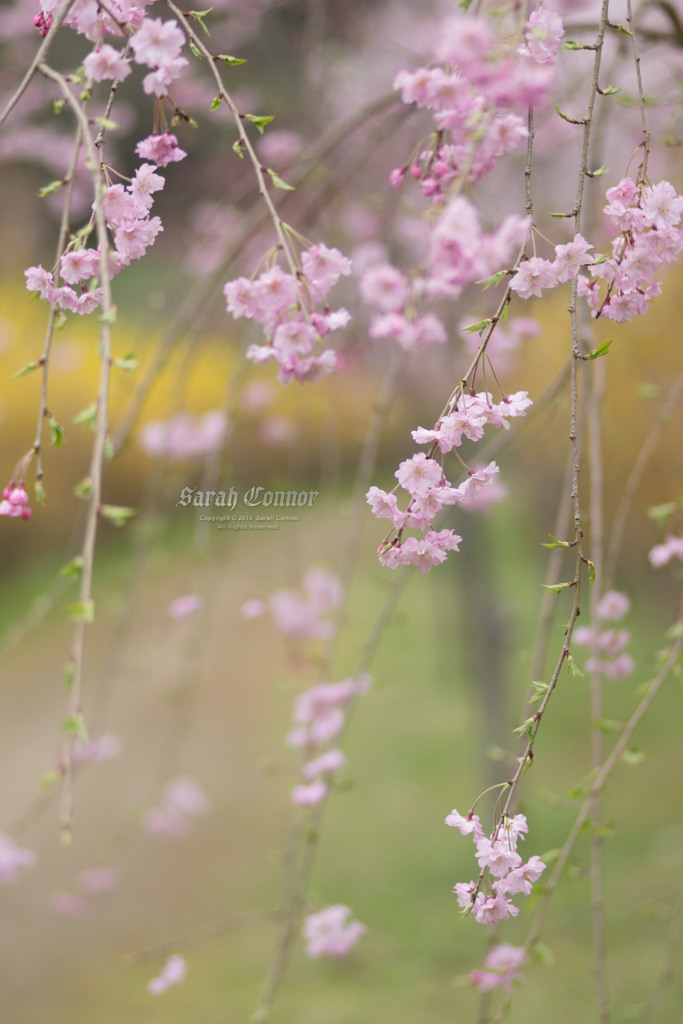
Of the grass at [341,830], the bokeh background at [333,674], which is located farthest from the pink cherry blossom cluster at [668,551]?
the grass at [341,830]

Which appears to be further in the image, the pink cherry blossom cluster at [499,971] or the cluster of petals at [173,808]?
the cluster of petals at [173,808]

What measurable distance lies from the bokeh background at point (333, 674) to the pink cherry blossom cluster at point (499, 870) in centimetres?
34

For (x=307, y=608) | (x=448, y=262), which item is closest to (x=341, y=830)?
(x=307, y=608)

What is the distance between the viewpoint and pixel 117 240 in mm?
1003

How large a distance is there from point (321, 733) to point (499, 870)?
2.99 feet

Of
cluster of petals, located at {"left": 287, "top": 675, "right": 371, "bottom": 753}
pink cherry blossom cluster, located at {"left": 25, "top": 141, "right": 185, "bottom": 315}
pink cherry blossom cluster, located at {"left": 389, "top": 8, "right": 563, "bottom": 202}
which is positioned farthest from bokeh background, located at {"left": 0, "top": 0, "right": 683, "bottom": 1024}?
pink cherry blossom cluster, located at {"left": 389, "top": 8, "right": 563, "bottom": 202}

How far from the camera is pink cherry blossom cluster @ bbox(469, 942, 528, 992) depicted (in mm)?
1154

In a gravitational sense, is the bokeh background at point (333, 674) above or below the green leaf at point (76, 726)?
above

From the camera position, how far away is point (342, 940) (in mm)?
1876

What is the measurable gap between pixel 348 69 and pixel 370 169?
595 millimetres

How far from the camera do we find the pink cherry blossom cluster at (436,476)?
2.83 ft

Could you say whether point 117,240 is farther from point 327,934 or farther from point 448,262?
point 327,934

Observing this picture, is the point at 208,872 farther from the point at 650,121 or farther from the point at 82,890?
the point at 650,121

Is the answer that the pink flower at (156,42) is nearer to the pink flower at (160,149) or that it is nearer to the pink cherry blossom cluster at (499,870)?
the pink flower at (160,149)
